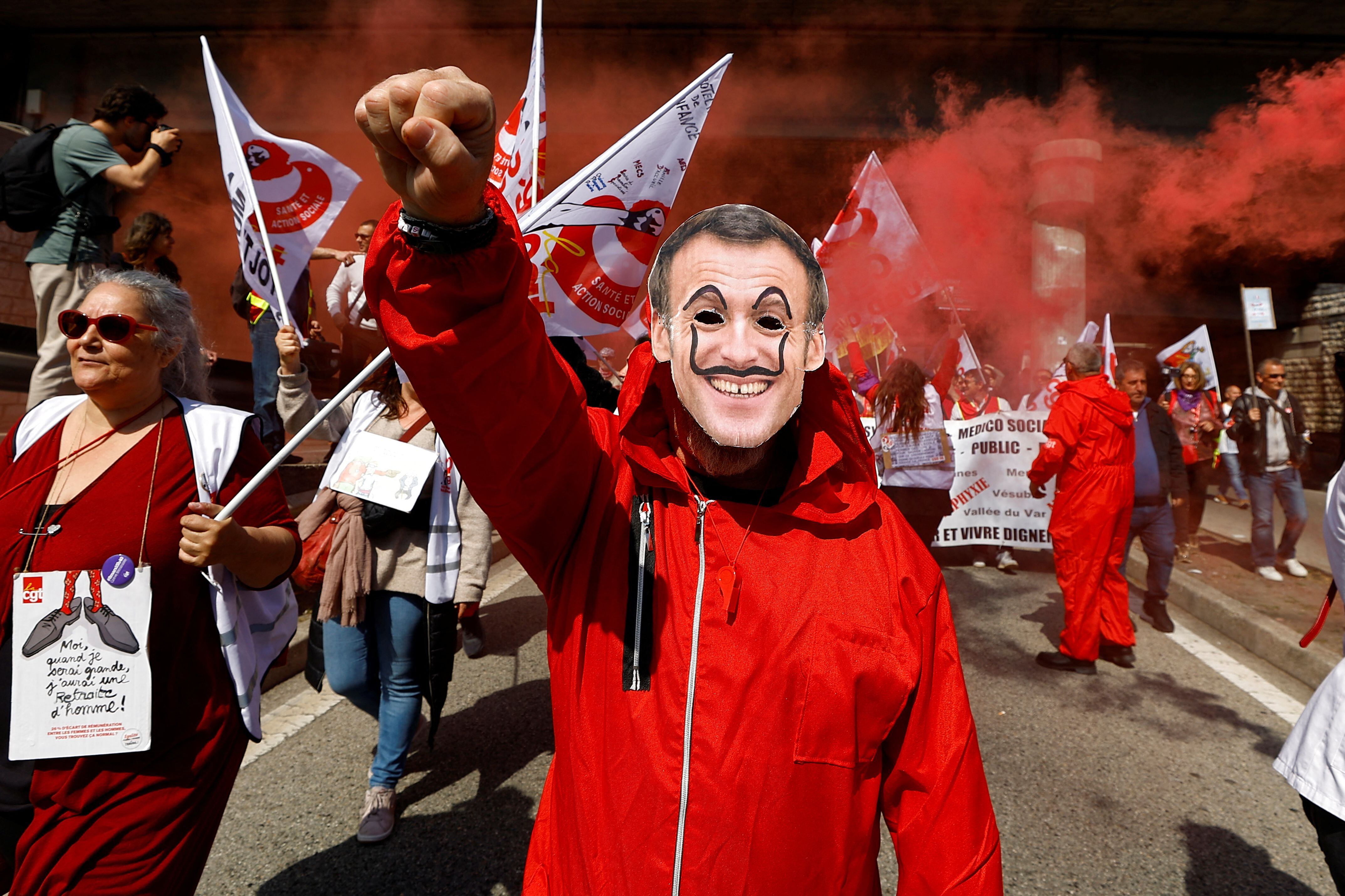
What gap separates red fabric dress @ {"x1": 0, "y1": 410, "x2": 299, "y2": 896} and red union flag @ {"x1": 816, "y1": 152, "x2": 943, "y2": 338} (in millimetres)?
3510

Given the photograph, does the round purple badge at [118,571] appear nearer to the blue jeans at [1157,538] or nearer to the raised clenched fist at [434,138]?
the raised clenched fist at [434,138]

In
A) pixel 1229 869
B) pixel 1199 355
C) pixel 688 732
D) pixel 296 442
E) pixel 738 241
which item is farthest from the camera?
pixel 1199 355

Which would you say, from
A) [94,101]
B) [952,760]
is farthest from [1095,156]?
[94,101]

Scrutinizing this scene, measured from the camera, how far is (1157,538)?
5.43 m

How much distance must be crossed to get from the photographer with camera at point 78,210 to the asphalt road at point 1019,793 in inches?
79.4

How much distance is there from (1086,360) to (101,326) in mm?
5176

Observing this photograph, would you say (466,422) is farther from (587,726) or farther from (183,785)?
(183,785)

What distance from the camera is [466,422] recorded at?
101cm

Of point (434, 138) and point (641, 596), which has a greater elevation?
point (434, 138)

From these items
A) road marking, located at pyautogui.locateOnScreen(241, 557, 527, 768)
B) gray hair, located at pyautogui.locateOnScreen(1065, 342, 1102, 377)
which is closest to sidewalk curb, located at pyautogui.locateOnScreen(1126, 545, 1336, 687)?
gray hair, located at pyautogui.locateOnScreen(1065, 342, 1102, 377)

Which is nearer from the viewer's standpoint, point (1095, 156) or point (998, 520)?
point (998, 520)

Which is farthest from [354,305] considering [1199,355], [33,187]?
[1199,355]

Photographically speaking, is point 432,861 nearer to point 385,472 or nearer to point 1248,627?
point 385,472

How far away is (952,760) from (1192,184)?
13947 mm
